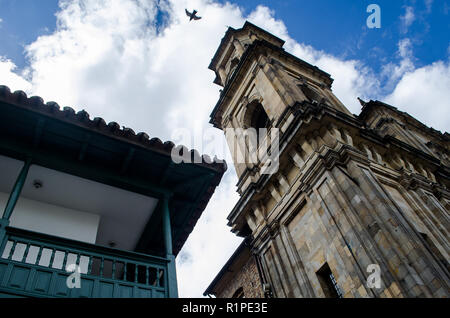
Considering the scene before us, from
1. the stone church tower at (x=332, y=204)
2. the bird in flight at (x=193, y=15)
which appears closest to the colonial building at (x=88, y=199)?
the stone church tower at (x=332, y=204)

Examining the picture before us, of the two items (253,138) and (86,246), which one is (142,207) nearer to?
(86,246)

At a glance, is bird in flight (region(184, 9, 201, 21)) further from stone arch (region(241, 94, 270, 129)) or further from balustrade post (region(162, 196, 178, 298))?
balustrade post (region(162, 196, 178, 298))

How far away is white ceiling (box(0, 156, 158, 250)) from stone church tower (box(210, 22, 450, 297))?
16.3 ft

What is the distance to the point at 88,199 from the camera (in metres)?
7.63

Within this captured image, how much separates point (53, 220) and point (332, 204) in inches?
271

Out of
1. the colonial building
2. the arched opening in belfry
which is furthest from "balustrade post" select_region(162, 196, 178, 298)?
the arched opening in belfry

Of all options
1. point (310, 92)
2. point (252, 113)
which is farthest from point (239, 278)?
point (310, 92)

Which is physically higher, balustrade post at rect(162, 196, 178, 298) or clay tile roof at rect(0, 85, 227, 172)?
clay tile roof at rect(0, 85, 227, 172)

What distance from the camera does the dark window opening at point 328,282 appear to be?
982cm

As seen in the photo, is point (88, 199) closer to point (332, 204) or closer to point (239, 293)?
point (332, 204)

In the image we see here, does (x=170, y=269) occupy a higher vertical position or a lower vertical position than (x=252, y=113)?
lower

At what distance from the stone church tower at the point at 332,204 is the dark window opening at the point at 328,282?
3 cm

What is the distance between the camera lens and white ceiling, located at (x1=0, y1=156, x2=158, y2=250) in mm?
7116

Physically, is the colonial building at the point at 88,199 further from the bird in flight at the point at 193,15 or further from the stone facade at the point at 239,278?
the bird in flight at the point at 193,15
